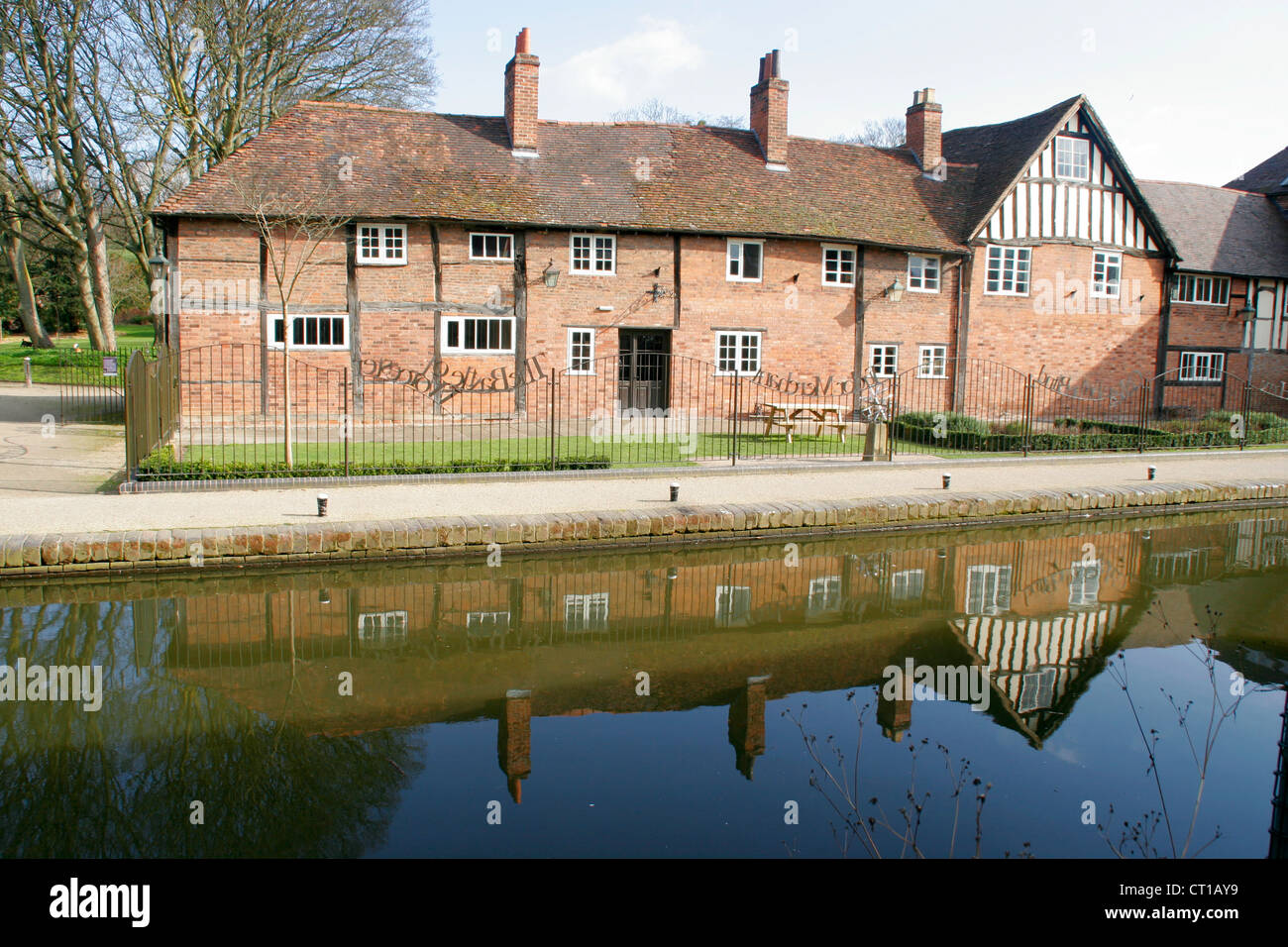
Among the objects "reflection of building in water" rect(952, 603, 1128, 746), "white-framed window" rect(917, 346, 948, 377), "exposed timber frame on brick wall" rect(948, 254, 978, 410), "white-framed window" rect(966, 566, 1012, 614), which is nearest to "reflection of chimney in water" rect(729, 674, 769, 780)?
"reflection of building in water" rect(952, 603, 1128, 746)

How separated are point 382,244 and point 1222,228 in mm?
23699

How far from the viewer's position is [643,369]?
868 inches

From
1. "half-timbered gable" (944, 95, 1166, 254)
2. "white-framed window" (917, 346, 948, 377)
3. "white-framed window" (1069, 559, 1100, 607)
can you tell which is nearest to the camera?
"white-framed window" (1069, 559, 1100, 607)

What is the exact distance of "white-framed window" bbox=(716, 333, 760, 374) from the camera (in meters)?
22.3

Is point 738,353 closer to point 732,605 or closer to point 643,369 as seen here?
point 643,369

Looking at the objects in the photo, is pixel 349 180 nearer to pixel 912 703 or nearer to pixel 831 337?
pixel 831 337

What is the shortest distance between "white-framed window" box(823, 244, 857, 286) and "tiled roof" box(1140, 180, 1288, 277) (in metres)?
9.77

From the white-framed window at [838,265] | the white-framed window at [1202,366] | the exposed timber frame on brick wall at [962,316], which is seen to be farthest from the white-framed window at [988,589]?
the white-framed window at [1202,366]

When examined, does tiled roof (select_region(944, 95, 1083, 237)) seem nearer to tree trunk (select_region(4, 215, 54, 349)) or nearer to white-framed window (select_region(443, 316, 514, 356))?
white-framed window (select_region(443, 316, 514, 356))

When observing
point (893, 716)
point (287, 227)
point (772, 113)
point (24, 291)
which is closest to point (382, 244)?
point (287, 227)

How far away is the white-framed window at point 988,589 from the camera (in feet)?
29.6

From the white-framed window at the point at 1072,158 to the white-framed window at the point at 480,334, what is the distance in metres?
14.7

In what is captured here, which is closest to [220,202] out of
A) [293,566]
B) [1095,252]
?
[293,566]
